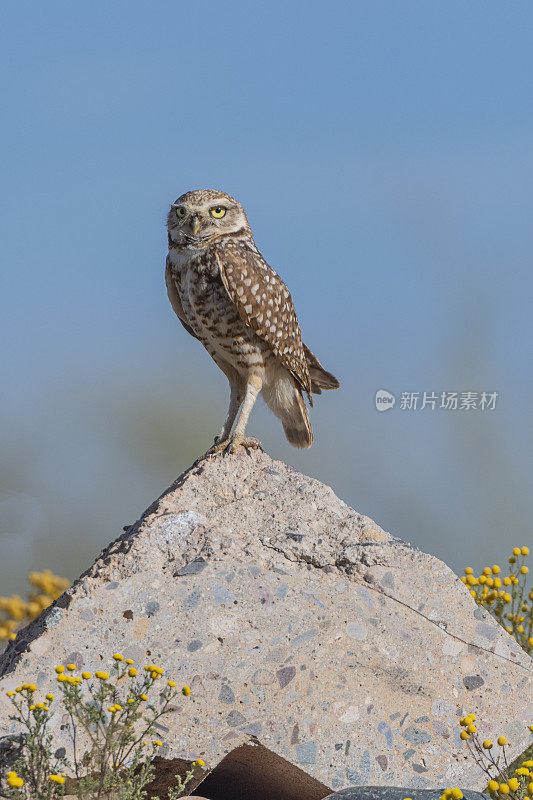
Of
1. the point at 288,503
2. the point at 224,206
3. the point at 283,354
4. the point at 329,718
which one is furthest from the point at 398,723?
the point at 224,206

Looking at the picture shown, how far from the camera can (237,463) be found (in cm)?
528

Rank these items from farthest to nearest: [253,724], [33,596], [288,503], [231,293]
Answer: [33,596] → [231,293] → [288,503] → [253,724]

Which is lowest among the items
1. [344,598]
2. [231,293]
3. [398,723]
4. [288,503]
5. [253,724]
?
[253,724]

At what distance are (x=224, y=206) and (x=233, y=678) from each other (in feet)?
11.6

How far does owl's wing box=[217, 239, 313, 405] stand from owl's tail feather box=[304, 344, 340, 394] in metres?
0.31

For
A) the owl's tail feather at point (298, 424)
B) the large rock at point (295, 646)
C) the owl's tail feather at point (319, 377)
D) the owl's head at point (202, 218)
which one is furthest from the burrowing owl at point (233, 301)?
the large rock at point (295, 646)

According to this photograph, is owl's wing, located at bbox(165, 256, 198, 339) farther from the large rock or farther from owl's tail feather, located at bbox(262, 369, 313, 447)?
the large rock

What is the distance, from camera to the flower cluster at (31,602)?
6.84 metres

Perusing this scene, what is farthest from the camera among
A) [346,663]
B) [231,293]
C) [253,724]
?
[231,293]

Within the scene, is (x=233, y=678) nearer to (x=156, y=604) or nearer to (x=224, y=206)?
(x=156, y=604)

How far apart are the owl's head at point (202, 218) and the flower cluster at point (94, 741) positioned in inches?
131

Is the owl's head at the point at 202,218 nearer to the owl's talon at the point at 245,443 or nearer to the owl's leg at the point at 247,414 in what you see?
the owl's leg at the point at 247,414

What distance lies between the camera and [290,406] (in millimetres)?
6629

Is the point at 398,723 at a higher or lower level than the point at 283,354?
lower
